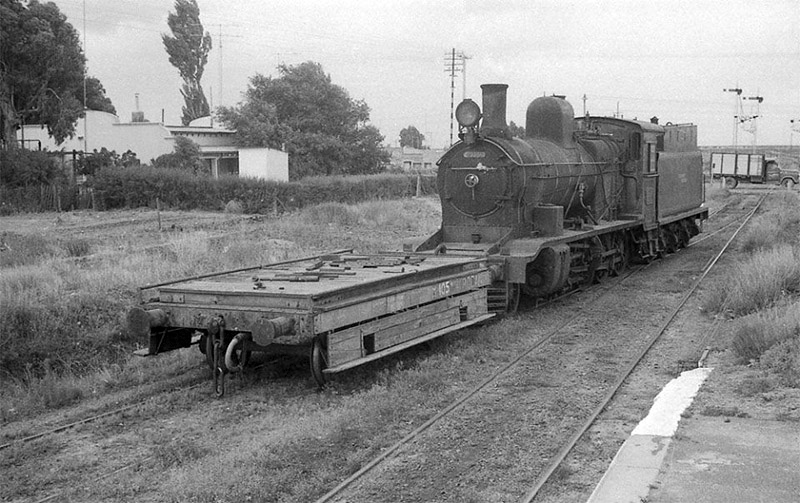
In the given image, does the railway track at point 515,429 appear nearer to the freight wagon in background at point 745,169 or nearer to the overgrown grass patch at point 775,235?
the overgrown grass patch at point 775,235

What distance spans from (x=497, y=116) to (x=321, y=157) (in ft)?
117

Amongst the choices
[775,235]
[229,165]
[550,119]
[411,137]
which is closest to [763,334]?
[550,119]

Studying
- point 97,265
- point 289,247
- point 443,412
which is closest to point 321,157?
point 289,247

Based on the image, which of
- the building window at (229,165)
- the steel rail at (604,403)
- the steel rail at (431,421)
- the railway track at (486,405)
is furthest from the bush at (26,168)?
the railway track at (486,405)

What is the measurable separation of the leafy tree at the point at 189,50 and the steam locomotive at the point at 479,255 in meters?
46.9

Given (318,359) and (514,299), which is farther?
(514,299)

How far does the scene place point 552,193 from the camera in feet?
45.6

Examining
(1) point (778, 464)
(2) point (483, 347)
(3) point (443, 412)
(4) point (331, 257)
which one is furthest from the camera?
(4) point (331, 257)

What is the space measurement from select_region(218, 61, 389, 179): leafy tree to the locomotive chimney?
33143 mm

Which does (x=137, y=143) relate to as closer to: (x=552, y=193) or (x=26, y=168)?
(x=26, y=168)

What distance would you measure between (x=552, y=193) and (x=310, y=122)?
121 ft

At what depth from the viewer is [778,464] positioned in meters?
6.02

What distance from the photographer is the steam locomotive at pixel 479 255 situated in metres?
8.20

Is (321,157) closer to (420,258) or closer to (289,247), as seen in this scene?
(289,247)
